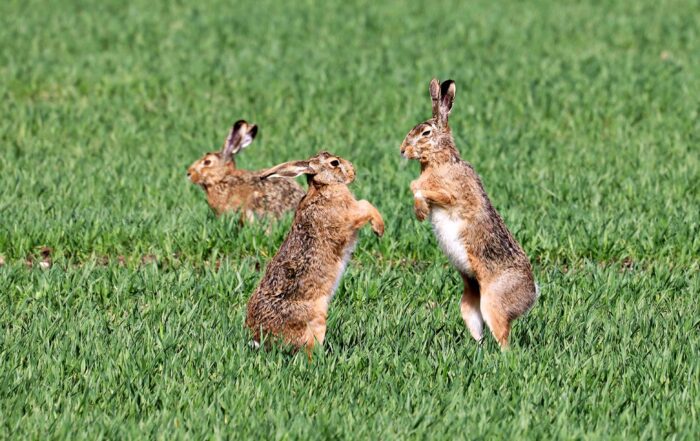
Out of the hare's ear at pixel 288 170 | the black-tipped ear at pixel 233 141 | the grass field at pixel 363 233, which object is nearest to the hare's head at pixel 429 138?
the hare's ear at pixel 288 170

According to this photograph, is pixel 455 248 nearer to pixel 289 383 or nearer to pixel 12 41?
pixel 289 383

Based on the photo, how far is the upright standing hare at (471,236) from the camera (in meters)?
6.53

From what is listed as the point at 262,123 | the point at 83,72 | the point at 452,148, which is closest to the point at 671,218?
the point at 452,148

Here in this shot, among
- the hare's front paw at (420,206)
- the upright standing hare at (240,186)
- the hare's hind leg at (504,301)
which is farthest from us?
the upright standing hare at (240,186)

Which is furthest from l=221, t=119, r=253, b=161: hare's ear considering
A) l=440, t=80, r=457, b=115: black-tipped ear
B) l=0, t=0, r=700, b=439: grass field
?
l=440, t=80, r=457, b=115: black-tipped ear

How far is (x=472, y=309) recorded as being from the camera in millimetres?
6801

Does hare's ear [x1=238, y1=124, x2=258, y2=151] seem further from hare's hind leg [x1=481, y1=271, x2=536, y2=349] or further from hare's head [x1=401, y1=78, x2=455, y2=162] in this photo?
hare's hind leg [x1=481, y1=271, x2=536, y2=349]

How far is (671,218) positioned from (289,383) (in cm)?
449

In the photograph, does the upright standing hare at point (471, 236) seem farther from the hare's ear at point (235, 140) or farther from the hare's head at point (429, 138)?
the hare's ear at point (235, 140)

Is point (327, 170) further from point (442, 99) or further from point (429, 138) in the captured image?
point (442, 99)

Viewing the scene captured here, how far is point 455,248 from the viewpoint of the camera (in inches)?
261

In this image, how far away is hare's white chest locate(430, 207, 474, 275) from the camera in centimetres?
662

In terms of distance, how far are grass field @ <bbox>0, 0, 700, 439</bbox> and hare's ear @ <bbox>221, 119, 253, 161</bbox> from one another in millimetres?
506

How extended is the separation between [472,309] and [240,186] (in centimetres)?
341
